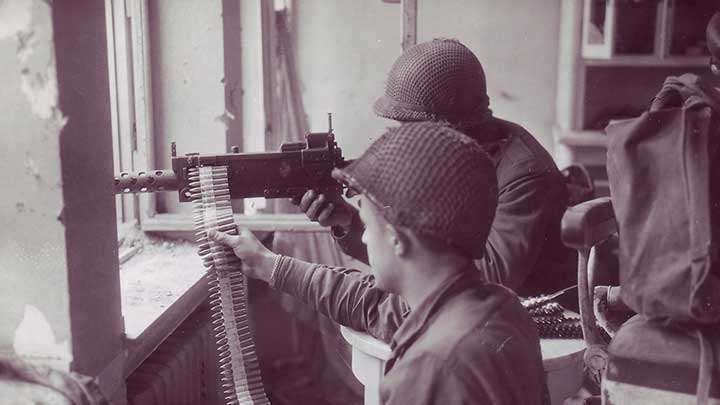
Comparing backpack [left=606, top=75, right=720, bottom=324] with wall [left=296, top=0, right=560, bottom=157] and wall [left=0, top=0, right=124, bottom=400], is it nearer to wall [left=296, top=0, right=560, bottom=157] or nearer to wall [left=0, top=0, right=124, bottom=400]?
wall [left=0, top=0, right=124, bottom=400]

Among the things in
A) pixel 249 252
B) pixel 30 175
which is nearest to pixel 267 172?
pixel 249 252

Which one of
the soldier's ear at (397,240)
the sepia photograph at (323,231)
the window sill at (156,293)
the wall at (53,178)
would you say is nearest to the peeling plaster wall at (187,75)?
the sepia photograph at (323,231)

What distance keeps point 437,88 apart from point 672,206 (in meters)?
0.79

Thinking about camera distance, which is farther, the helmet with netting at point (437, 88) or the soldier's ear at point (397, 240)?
the helmet with netting at point (437, 88)

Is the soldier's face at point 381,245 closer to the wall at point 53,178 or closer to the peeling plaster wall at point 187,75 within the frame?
the wall at point 53,178

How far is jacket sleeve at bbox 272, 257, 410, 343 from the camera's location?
2.23 meters

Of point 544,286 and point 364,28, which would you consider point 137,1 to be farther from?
point 544,286

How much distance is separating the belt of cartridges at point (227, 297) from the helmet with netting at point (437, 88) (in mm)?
536

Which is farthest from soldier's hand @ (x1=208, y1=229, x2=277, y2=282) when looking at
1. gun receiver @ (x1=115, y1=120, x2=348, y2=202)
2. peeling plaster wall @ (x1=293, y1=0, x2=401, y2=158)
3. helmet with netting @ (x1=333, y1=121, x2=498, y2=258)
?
peeling plaster wall @ (x1=293, y1=0, x2=401, y2=158)

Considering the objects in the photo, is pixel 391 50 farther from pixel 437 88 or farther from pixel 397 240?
pixel 397 240

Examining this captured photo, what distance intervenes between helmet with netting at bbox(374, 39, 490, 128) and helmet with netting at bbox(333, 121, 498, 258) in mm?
896

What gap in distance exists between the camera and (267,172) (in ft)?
7.89

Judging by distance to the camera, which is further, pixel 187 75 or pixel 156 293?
pixel 187 75

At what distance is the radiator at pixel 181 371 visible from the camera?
2.40 metres
